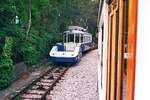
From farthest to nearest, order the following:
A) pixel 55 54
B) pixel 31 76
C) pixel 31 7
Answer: pixel 55 54 → pixel 31 7 → pixel 31 76

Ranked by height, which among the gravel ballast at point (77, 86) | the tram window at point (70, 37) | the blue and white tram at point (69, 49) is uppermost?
the tram window at point (70, 37)

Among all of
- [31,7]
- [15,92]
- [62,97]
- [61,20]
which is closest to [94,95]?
[62,97]

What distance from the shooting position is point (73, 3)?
100ft

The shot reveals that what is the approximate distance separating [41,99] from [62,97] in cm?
86

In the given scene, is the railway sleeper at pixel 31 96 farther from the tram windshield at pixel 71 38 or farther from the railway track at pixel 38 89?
the tram windshield at pixel 71 38

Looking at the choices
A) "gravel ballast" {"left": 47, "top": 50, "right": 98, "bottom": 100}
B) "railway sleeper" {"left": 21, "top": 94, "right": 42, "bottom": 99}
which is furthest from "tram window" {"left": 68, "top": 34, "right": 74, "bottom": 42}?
"railway sleeper" {"left": 21, "top": 94, "right": 42, "bottom": 99}

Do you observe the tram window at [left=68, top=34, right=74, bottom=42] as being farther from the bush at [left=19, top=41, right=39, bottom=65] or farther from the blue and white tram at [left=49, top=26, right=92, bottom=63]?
the bush at [left=19, top=41, right=39, bottom=65]

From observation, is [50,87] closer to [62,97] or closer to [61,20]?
[62,97]

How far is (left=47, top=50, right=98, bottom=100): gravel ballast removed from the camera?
10.5 m

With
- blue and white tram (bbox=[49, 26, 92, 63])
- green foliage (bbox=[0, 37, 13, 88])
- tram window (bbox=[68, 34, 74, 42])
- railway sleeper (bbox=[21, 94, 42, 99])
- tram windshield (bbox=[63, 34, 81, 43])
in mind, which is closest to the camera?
railway sleeper (bbox=[21, 94, 42, 99])

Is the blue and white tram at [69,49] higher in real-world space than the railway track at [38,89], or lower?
higher

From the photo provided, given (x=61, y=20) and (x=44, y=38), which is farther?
(x=61, y=20)

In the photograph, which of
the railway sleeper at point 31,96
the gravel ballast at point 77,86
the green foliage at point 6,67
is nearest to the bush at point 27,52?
the gravel ballast at point 77,86

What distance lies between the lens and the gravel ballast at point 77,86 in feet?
34.4
